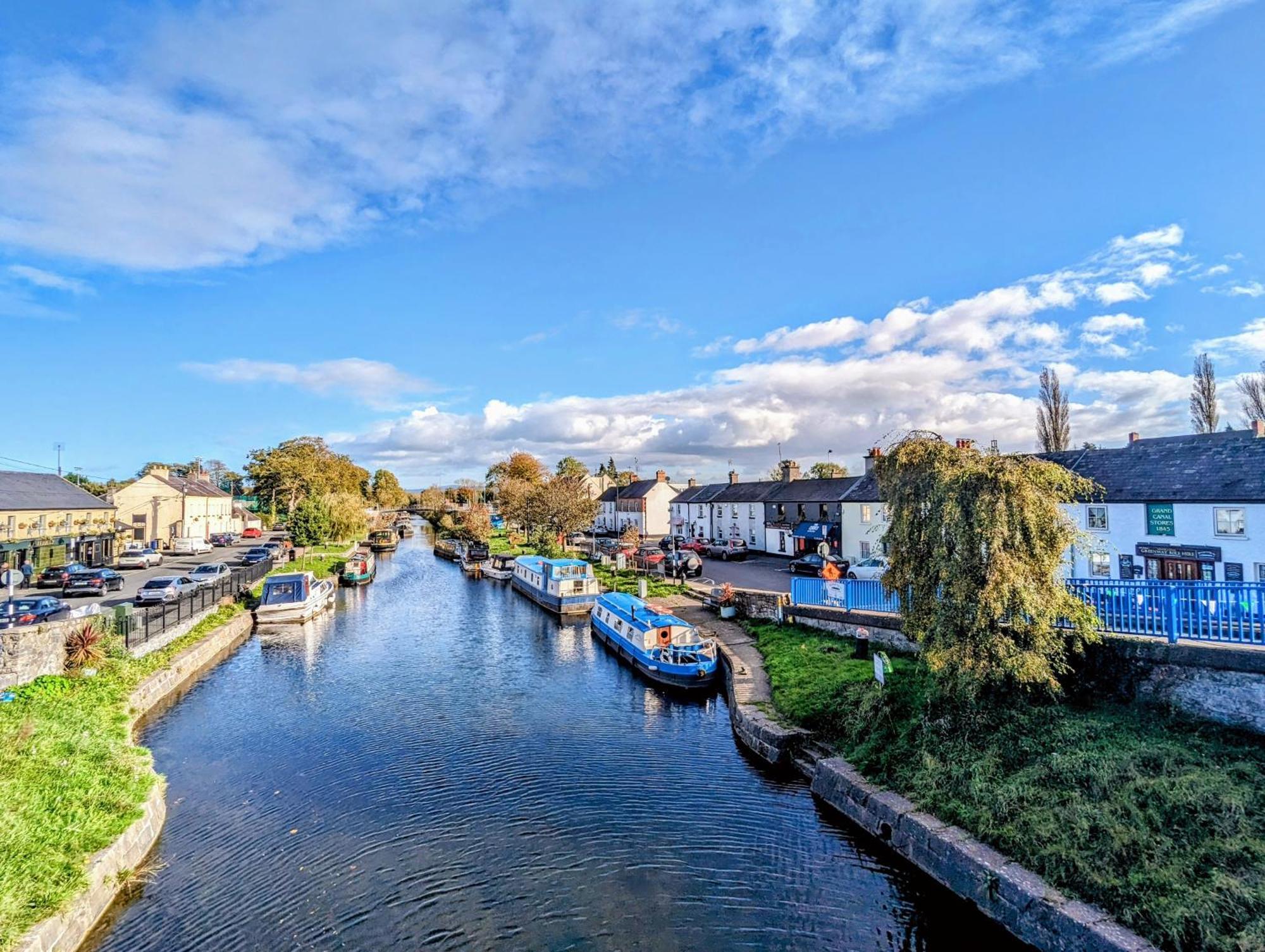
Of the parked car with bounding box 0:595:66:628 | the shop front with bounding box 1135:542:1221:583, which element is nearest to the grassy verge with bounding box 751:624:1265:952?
the shop front with bounding box 1135:542:1221:583

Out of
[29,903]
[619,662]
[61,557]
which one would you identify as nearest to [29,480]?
[61,557]

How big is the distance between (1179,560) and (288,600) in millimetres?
41906

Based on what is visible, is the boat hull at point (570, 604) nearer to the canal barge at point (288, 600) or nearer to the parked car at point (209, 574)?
the canal barge at point (288, 600)

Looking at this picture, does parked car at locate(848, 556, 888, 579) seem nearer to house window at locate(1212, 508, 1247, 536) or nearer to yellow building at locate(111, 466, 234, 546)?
house window at locate(1212, 508, 1247, 536)

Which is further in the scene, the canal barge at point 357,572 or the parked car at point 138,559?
the canal barge at point 357,572

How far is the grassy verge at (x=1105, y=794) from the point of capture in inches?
302

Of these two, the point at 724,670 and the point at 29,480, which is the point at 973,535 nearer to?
the point at 724,670

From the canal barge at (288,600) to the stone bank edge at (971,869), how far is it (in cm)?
2876

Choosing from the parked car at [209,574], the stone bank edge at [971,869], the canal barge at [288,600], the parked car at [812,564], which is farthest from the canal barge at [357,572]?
the stone bank edge at [971,869]

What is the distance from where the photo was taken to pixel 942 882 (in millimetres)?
10336

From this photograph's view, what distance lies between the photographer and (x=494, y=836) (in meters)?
12.4

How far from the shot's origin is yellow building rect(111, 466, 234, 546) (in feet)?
209

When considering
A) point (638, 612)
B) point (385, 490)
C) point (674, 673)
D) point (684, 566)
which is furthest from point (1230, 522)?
point (385, 490)

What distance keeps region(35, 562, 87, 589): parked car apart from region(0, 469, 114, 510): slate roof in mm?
5575
